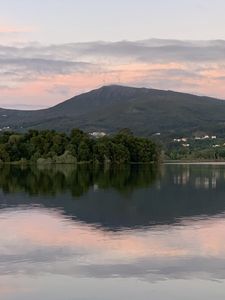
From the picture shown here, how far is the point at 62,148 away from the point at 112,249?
78.0 meters

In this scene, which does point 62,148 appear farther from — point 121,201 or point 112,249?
point 112,249

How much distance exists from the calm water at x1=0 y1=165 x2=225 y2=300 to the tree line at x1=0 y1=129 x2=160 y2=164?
199ft

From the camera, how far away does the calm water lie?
14.2m

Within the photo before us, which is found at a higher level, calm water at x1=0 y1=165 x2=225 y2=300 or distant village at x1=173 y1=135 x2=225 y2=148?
calm water at x1=0 y1=165 x2=225 y2=300

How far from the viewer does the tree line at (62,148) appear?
94.9 m

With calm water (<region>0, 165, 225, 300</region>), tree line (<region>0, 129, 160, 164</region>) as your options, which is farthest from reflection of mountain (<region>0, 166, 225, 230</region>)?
tree line (<region>0, 129, 160, 164</region>)

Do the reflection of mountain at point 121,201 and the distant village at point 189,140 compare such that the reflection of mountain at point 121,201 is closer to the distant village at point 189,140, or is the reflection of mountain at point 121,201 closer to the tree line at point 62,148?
the tree line at point 62,148

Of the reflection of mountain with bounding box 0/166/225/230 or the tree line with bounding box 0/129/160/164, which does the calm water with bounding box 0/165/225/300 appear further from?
the tree line with bounding box 0/129/160/164

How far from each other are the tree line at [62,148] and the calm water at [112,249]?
60555mm

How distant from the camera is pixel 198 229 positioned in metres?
22.8

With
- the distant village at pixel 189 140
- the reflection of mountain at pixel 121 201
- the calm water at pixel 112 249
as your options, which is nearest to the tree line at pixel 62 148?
the reflection of mountain at pixel 121 201

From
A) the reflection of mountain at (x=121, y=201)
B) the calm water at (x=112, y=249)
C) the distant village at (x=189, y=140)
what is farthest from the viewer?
the distant village at (x=189, y=140)

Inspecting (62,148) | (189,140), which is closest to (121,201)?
(62,148)

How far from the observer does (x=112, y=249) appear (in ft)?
61.2
